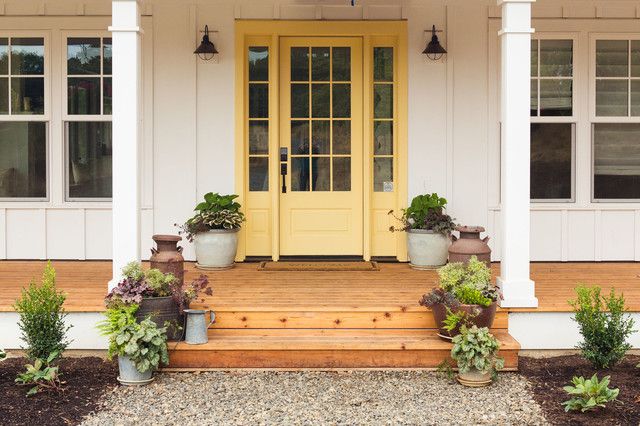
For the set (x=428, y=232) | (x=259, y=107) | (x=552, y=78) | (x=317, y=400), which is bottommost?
(x=317, y=400)

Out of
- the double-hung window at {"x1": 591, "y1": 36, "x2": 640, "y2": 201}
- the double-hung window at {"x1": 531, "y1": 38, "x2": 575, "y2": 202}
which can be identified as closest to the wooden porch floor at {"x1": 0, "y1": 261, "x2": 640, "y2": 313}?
the double-hung window at {"x1": 591, "y1": 36, "x2": 640, "y2": 201}

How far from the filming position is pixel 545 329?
253 inches

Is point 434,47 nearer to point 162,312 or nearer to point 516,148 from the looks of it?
point 516,148

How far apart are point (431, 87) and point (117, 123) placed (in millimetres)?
3549

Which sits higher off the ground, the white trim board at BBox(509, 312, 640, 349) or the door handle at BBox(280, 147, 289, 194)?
the door handle at BBox(280, 147, 289, 194)

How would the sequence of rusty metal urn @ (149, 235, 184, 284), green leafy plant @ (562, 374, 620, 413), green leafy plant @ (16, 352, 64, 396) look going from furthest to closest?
1. rusty metal urn @ (149, 235, 184, 284)
2. green leafy plant @ (16, 352, 64, 396)
3. green leafy plant @ (562, 374, 620, 413)

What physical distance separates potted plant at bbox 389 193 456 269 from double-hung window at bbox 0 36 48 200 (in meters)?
3.86

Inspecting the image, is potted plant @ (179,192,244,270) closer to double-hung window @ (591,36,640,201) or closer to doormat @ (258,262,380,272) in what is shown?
doormat @ (258,262,380,272)

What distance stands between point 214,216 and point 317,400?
312 centimetres

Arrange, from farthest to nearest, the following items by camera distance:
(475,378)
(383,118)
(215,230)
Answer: (383,118)
(215,230)
(475,378)

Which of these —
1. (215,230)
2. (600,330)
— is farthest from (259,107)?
(600,330)

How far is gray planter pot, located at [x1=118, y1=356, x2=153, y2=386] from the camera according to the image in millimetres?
5680

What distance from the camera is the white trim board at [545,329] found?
21.0 ft

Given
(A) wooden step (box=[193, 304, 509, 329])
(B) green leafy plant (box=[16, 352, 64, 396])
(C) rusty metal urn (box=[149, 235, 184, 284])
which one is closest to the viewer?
(B) green leafy plant (box=[16, 352, 64, 396])
